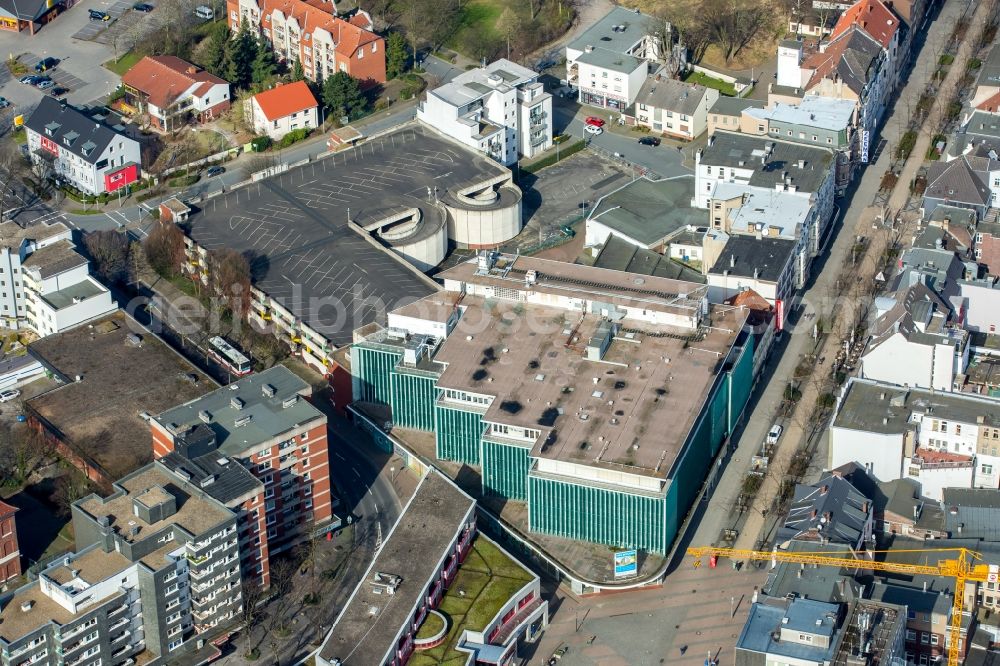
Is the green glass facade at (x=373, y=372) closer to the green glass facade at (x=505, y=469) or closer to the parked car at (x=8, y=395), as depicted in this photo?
the green glass facade at (x=505, y=469)

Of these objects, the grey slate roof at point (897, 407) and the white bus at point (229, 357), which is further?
the white bus at point (229, 357)

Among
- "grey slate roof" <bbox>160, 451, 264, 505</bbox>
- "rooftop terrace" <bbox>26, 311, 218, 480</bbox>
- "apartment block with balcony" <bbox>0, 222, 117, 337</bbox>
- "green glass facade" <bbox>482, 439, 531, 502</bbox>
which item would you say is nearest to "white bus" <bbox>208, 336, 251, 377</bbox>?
"rooftop terrace" <bbox>26, 311, 218, 480</bbox>

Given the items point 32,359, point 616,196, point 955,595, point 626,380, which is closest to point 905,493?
point 955,595

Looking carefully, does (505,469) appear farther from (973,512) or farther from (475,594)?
(973,512)

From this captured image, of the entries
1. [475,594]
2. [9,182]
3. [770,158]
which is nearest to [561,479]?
[475,594]

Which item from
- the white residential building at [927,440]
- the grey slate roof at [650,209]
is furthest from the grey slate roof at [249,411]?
the grey slate roof at [650,209]

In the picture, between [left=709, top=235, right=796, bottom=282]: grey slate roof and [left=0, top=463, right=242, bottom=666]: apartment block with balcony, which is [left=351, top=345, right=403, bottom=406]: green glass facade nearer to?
[left=0, top=463, right=242, bottom=666]: apartment block with balcony
